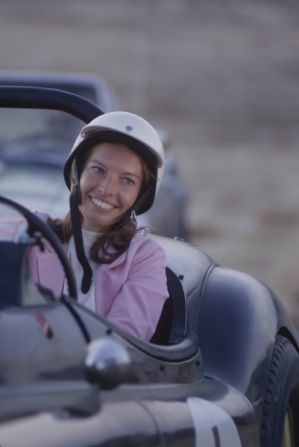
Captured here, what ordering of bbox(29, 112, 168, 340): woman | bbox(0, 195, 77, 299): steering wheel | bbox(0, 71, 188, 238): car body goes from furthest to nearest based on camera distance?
bbox(0, 71, 188, 238): car body, bbox(29, 112, 168, 340): woman, bbox(0, 195, 77, 299): steering wheel

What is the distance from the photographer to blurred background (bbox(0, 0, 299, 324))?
55.2 ft

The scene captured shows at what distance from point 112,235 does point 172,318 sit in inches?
12.5

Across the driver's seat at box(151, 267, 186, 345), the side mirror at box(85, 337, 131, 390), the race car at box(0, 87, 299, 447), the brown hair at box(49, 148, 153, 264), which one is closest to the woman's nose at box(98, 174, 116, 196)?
the brown hair at box(49, 148, 153, 264)

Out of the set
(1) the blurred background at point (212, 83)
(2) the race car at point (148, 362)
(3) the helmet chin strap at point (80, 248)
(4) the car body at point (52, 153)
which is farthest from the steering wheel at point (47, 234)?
(1) the blurred background at point (212, 83)

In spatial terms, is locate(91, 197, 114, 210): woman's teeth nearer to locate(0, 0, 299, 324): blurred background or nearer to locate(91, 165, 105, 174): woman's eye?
locate(91, 165, 105, 174): woman's eye

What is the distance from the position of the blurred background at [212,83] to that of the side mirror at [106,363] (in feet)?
29.7

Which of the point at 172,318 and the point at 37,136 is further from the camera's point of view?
the point at 37,136

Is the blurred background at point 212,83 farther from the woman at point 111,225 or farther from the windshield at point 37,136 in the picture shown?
the woman at point 111,225

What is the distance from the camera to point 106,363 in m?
3.00

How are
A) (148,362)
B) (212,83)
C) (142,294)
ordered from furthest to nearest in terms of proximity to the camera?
(212,83)
(142,294)
(148,362)

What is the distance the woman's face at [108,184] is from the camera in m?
4.22

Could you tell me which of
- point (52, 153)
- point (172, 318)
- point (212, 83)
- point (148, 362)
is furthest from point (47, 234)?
point (212, 83)

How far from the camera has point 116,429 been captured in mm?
3232

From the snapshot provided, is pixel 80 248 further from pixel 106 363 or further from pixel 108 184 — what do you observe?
pixel 106 363
